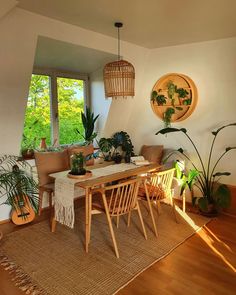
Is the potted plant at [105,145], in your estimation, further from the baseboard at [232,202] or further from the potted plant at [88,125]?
the baseboard at [232,202]

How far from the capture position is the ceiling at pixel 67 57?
324 centimetres

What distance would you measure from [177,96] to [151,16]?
146cm

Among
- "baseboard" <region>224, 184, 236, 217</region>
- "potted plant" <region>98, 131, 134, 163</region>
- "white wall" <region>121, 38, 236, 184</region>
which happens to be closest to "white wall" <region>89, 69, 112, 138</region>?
"potted plant" <region>98, 131, 134, 163</region>

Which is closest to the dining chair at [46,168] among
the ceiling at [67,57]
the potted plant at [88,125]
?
the potted plant at [88,125]

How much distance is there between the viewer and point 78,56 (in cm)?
375

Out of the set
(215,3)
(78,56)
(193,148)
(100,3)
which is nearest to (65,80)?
(78,56)

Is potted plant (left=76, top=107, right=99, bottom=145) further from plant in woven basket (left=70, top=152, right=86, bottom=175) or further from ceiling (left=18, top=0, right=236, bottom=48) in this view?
plant in woven basket (left=70, top=152, right=86, bottom=175)

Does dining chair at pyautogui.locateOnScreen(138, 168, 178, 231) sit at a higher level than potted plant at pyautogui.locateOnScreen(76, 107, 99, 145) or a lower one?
lower

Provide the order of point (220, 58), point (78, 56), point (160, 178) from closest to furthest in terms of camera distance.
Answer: point (160, 178) < point (220, 58) < point (78, 56)

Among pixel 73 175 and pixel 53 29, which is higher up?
pixel 53 29

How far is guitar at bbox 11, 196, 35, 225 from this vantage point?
308 cm

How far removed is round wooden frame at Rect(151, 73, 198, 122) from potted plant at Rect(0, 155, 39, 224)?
7.38 feet

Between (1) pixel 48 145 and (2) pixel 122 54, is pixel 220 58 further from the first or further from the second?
(1) pixel 48 145

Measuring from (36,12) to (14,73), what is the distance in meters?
0.70
